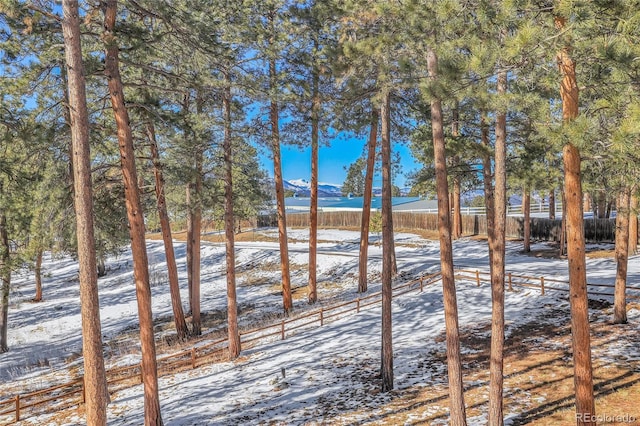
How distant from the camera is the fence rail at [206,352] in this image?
1088 cm

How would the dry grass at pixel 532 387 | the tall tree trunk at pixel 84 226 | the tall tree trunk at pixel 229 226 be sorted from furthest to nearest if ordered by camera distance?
the tall tree trunk at pixel 229 226 < the dry grass at pixel 532 387 < the tall tree trunk at pixel 84 226

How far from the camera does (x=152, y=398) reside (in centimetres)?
812

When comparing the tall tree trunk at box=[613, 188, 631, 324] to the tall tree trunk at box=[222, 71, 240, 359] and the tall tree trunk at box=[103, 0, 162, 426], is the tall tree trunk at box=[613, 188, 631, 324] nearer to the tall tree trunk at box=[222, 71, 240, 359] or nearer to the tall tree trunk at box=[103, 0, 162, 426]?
the tall tree trunk at box=[222, 71, 240, 359]

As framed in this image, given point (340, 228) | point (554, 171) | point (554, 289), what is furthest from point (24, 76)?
point (340, 228)

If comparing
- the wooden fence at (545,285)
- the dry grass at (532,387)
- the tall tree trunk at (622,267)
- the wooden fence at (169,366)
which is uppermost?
the tall tree trunk at (622,267)

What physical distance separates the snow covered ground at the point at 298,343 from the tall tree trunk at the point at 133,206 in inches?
74.5

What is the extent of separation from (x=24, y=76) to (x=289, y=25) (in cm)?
797

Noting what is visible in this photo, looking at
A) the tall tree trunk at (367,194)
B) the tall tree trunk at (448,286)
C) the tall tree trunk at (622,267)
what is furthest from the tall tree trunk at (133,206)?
the tall tree trunk at (622,267)

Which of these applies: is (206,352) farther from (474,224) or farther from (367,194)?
(474,224)

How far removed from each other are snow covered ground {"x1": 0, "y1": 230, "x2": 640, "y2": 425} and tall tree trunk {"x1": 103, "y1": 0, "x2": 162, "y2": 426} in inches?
74.5

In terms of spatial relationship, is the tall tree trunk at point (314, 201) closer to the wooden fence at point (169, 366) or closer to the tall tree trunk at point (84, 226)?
Result: the wooden fence at point (169, 366)

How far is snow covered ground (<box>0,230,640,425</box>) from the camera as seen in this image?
32.0 ft

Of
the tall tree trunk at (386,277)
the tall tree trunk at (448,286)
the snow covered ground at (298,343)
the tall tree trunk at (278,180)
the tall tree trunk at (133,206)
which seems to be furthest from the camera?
the tall tree trunk at (278,180)

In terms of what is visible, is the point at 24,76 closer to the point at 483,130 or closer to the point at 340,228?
the point at 483,130
